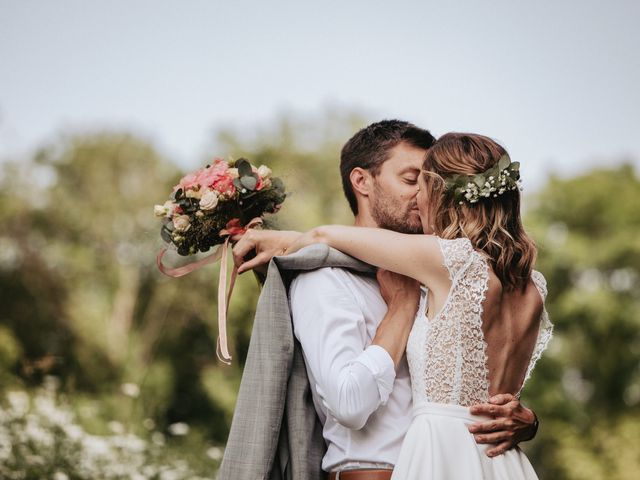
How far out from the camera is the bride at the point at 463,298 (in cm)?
296

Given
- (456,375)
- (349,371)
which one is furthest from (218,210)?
(456,375)

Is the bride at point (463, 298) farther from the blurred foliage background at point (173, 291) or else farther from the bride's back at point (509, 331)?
the blurred foliage background at point (173, 291)

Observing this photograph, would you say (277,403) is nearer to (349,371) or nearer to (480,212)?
(349,371)

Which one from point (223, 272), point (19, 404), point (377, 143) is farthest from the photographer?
point (19, 404)

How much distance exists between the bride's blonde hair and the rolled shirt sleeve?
19.7 inches

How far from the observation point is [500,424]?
3.02m

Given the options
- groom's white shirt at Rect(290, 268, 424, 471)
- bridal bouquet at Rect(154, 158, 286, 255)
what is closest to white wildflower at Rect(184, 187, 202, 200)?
bridal bouquet at Rect(154, 158, 286, 255)

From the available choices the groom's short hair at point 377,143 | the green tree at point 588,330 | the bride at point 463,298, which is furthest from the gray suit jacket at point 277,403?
the green tree at point 588,330

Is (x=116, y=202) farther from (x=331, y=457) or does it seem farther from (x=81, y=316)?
(x=331, y=457)

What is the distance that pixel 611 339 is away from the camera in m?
22.4

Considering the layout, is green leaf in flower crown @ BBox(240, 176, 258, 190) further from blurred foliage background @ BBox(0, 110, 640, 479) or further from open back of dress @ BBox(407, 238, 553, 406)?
blurred foliage background @ BBox(0, 110, 640, 479)

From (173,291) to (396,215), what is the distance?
60.6 feet

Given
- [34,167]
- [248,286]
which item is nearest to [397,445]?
[248,286]

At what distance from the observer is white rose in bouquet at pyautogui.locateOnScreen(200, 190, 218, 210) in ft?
11.8
